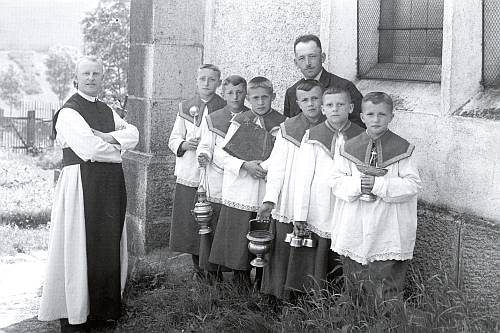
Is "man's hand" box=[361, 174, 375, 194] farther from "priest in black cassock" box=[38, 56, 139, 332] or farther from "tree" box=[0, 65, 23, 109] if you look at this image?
"tree" box=[0, 65, 23, 109]

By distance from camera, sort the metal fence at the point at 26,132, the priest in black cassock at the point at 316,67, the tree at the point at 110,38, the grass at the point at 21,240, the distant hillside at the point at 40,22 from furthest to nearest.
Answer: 1. the metal fence at the point at 26,132
2. the distant hillside at the point at 40,22
3. the tree at the point at 110,38
4. the grass at the point at 21,240
5. the priest in black cassock at the point at 316,67

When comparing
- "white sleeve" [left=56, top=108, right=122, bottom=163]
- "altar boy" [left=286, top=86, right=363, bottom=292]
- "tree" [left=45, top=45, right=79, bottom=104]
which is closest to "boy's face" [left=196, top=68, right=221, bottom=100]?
"white sleeve" [left=56, top=108, right=122, bottom=163]

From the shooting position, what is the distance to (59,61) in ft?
61.1

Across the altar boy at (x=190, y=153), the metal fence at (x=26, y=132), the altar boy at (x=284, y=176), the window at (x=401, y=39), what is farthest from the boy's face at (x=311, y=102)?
the metal fence at (x=26, y=132)

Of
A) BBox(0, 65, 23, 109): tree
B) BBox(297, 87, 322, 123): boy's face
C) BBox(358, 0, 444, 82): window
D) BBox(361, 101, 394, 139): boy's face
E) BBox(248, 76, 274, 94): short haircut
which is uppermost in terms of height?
BBox(0, 65, 23, 109): tree

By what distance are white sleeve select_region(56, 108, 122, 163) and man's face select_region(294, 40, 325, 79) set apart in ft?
5.28

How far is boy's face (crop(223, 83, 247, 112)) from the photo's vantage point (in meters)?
5.91

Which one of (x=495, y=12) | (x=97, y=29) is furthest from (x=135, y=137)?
(x=97, y=29)

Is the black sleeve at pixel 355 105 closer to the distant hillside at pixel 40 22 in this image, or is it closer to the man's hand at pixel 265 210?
the man's hand at pixel 265 210

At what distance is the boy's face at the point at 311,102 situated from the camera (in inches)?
201

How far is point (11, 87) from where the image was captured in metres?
19.3

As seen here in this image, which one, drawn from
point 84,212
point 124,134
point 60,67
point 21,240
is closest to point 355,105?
point 124,134

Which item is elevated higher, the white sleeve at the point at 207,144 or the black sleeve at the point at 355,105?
the black sleeve at the point at 355,105

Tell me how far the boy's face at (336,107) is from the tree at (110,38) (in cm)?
1016
